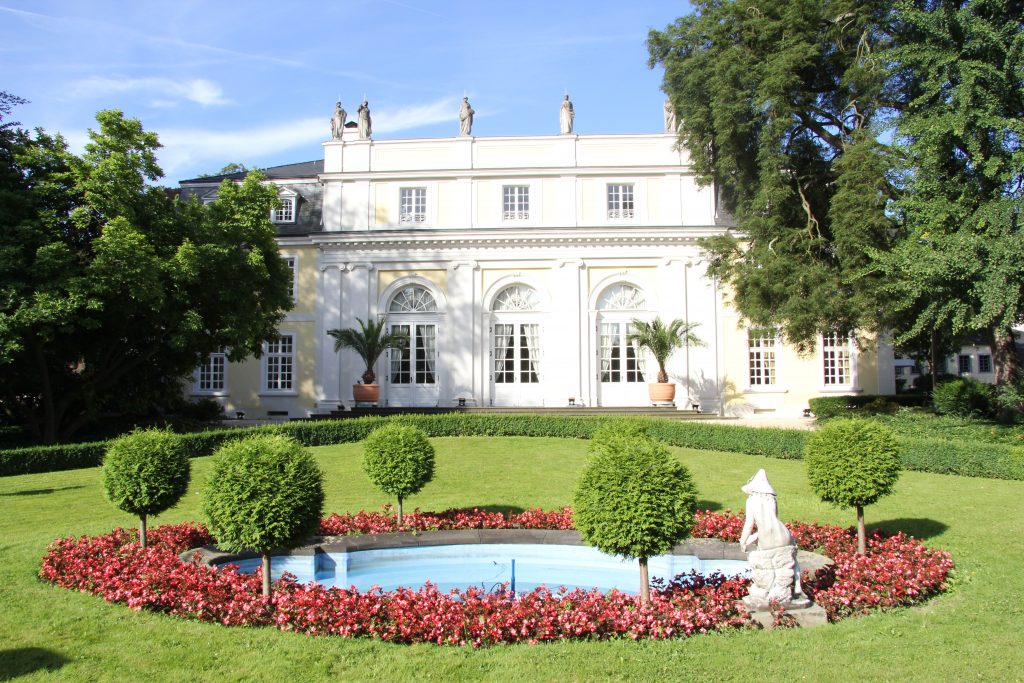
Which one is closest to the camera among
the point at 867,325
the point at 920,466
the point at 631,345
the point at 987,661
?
the point at 987,661

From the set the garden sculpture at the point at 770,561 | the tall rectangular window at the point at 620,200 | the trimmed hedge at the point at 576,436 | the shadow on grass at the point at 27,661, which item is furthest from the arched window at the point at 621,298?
the shadow on grass at the point at 27,661

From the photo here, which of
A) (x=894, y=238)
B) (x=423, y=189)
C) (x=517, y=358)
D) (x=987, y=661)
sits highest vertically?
(x=423, y=189)

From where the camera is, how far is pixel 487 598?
753 cm

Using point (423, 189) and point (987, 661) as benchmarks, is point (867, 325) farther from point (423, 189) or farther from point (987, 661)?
point (423, 189)

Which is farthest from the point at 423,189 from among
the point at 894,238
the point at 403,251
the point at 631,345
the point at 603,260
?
the point at 894,238

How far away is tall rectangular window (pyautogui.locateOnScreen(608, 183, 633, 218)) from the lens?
30562 millimetres

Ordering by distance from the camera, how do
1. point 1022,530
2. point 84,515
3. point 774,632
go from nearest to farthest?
point 774,632
point 1022,530
point 84,515

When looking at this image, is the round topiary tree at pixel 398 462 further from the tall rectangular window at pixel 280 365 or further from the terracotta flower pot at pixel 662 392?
the tall rectangular window at pixel 280 365

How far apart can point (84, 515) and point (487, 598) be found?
8.83 m

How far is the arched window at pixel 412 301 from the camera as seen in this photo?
30703 millimetres

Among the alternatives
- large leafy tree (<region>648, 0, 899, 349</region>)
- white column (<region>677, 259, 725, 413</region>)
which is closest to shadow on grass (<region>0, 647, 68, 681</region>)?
large leafy tree (<region>648, 0, 899, 349</region>)

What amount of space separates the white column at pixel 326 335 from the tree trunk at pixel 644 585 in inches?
931

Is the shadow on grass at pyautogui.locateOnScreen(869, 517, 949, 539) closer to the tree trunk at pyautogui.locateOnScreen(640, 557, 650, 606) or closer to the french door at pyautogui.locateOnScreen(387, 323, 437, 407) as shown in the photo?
the tree trunk at pyautogui.locateOnScreen(640, 557, 650, 606)

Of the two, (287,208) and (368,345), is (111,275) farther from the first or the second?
(287,208)
